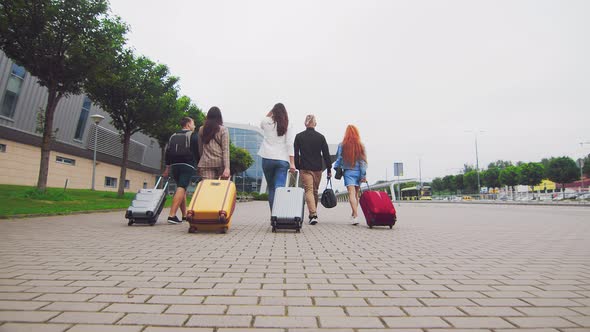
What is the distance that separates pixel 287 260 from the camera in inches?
143

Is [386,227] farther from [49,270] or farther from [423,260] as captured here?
[49,270]

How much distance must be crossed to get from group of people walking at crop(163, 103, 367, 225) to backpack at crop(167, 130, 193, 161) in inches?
0.7

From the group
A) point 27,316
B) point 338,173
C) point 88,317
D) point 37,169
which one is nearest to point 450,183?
point 37,169

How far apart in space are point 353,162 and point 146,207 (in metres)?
4.40

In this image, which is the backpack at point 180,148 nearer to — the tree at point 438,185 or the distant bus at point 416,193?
the distant bus at point 416,193

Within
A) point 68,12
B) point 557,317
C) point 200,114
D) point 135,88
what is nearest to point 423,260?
point 557,317

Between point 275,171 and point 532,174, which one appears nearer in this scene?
point 275,171

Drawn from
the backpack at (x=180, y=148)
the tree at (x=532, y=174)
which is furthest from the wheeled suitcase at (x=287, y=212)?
the tree at (x=532, y=174)

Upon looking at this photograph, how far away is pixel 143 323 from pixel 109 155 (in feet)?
141

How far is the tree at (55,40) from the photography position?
12.8m

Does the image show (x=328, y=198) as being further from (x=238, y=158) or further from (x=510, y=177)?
(x=510, y=177)

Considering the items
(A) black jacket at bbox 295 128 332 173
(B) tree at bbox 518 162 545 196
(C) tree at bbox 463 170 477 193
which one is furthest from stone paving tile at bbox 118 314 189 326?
(C) tree at bbox 463 170 477 193

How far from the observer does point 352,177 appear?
800 cm

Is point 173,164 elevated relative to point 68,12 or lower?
lower
